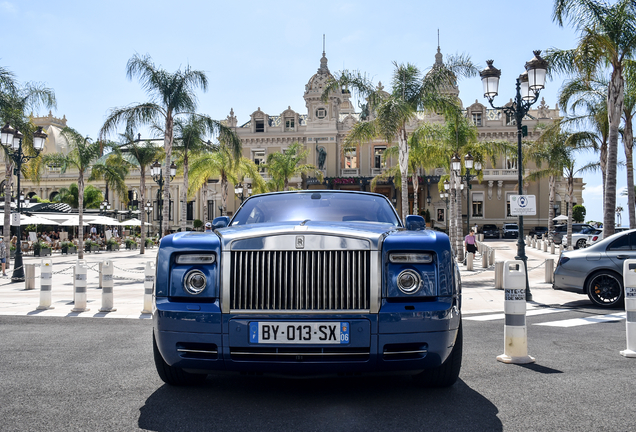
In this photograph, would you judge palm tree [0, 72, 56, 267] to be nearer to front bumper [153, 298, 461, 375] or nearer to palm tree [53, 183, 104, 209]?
front bumper [153, 298, 461, 375]

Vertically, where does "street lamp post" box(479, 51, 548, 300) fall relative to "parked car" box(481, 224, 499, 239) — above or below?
above

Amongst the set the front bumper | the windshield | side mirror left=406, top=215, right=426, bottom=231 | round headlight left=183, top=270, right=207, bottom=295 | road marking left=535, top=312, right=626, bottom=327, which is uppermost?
the windshield

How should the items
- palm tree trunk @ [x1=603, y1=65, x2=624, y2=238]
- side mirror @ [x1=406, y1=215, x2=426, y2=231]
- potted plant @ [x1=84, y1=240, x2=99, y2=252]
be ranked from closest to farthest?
side mirror @ [x1=406, y1=215, x2=426, y2=231]
palm tree trunk @ [x1=603, y1=65, x2=624, y2=238]
potted plant @ [x1=84, y1=240, x2=99, y2=252]

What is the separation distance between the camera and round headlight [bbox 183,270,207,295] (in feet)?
13.1

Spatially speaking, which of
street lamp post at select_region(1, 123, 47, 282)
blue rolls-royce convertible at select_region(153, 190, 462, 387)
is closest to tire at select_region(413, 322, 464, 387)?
blue rolls-royce convertible at select_region(153, 190, 462, 387)

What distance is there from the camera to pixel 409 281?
3924mm

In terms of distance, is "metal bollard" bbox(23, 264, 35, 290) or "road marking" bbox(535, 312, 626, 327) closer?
"road marking" bbox(535, 312, 626, 327)

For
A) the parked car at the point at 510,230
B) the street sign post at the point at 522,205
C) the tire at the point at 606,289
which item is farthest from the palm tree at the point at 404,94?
the parked car at the point at 510,230

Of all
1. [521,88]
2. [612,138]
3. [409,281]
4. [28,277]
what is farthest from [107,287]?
[612,138]

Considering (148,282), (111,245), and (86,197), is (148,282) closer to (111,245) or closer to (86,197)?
(111,245)

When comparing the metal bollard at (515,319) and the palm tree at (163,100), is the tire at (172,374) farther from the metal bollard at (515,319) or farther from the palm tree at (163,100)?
the palm tree at (163,100)

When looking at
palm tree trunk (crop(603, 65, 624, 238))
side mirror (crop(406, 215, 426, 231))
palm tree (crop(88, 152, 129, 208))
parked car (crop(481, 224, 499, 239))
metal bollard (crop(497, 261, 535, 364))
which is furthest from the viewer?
parked car (crop(481, 224, 499, 239))

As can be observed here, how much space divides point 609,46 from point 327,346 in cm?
1568

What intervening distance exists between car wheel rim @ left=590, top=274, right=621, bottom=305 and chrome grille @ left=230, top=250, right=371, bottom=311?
8434 mm
